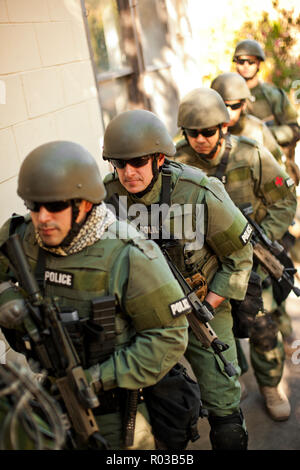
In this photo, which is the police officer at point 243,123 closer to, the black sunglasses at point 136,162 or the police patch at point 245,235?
the police patch at point 245,235

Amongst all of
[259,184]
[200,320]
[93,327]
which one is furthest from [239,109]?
[93,327]

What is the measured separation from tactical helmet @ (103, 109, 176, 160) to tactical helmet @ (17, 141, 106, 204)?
66 centimetres

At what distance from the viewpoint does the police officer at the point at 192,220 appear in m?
3.20

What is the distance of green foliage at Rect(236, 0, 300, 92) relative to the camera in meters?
8.99

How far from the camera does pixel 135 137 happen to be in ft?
10.3

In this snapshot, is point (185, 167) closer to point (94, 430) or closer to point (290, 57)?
point (94, 430)

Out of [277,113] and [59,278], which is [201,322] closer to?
[59,278]

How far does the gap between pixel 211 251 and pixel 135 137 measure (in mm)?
796

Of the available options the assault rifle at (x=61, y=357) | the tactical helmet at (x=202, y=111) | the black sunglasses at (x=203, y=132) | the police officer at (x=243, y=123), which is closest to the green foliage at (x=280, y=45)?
the police officer at (x=243, y=123)

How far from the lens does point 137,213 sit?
3342mm

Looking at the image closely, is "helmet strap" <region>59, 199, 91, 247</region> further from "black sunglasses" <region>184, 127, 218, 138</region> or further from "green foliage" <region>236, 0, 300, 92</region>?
"green foliage" <region>236, 0, 300, 92</region>

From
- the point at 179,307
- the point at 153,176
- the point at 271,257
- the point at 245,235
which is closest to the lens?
the point at 179,307

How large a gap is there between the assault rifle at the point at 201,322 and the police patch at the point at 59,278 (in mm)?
814
